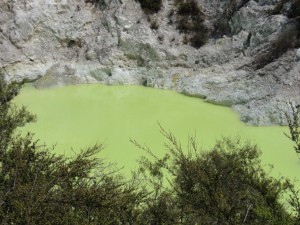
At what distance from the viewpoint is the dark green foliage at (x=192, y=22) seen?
3059 cm

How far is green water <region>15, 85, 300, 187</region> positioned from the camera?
20.6 metres

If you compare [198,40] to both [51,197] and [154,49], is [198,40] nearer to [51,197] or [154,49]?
[154,49]

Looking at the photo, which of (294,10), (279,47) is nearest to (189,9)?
(294,10)

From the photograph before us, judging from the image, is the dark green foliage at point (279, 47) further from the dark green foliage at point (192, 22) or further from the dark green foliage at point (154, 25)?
the dark green foliage at point (154, 25)

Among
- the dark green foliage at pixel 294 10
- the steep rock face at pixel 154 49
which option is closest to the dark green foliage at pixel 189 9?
the steep rock face at pixel 154 49

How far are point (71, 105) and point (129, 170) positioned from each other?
8095 mm

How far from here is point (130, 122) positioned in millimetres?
23578

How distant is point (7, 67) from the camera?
3077 cm

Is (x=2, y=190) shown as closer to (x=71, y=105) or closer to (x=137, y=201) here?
(x=137, y=201)

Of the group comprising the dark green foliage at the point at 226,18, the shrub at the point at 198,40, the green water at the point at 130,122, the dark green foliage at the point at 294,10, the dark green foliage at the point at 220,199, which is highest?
the dark green foliage at the point at 294,10

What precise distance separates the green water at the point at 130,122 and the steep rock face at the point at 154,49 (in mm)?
1436

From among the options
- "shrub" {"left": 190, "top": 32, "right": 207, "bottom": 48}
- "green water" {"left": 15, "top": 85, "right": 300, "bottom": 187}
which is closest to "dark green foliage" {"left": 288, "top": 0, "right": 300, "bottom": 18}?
"shrub" {"left": 190, "top": 32, "right": 207, "bottom": 48}

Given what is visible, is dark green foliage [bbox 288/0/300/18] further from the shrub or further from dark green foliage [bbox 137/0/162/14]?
dark green foliage [bbox 137/0/162/14]

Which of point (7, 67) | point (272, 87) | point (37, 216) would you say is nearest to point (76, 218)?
point (37, 216)
